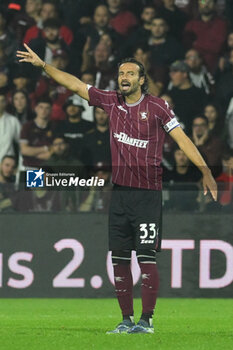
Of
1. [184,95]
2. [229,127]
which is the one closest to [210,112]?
[229,127]

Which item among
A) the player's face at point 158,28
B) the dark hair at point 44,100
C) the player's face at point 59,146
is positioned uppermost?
the player's face at point 158,28

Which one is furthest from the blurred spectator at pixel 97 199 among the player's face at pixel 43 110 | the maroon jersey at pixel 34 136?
the player's face at pixel 43 110

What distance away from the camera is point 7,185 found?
1120cm

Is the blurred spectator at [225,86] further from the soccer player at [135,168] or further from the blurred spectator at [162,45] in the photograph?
the soccer player at [135,168]

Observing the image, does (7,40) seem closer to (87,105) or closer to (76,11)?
(76,11)

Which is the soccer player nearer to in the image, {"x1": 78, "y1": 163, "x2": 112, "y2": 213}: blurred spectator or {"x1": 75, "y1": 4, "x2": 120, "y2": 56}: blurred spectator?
{"x1": 78, "y1": 163, "x2": 112, "y2": 213}: blurred spectator

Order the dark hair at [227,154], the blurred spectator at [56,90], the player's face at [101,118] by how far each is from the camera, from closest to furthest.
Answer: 1. the dark hair at [227,154]
2. the player's face at [101,118]
3. the blurred spectator at [56,90]

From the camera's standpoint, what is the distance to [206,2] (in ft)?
46.2

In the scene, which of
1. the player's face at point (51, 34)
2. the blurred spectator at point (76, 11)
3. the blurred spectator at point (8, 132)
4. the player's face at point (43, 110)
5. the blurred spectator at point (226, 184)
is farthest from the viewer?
the blurred spectator at point (76, 11)

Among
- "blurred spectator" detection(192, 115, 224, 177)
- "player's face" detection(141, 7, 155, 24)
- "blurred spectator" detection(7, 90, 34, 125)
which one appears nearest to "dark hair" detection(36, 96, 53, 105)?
"blurred spectator" detection(7, 90, 34, 125)

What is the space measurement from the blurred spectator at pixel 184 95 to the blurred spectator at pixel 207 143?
0.27 metres

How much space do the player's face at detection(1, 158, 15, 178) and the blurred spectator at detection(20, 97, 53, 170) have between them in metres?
0.38

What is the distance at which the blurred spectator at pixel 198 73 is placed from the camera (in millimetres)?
13438

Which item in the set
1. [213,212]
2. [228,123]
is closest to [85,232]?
[213,212]
